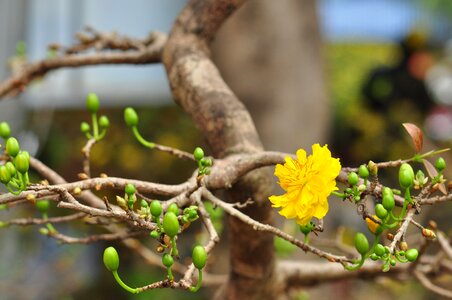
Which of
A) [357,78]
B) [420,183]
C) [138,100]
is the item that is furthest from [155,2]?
[420,183]

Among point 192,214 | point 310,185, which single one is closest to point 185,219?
point 192,214

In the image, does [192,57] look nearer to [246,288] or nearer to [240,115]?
[240,115]

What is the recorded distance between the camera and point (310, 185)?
22.9 inches

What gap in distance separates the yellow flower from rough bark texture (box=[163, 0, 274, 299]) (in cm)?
23

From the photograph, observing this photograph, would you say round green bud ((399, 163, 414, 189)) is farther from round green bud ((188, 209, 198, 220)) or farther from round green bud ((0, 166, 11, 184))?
round green bud ((0, 166, 11, 184))

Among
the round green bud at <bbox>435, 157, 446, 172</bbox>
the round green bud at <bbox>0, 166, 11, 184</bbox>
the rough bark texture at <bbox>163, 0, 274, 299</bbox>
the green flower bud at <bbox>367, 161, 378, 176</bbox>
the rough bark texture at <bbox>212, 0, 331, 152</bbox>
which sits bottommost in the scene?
the rough bark texture at <bbox>212, 0, 331, 152</bbox>

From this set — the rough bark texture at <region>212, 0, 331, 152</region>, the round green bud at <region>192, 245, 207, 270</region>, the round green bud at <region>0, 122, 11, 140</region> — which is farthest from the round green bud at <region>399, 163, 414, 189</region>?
the rough bark texture at <region>212, 0, 331, 152</region>

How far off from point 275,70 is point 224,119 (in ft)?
4.92

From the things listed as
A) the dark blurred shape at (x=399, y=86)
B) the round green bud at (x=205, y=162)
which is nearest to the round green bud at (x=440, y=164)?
the round green bud at (x=205, y=162)

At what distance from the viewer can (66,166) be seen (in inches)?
137

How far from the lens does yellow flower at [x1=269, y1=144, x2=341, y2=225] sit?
1.89 ft

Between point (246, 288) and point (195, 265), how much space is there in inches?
16.1

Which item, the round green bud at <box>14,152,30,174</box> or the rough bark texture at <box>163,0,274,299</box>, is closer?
the round green bud at <box>14,152,30,174</box>

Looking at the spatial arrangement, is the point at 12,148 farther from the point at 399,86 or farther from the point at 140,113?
the point at 399,86
